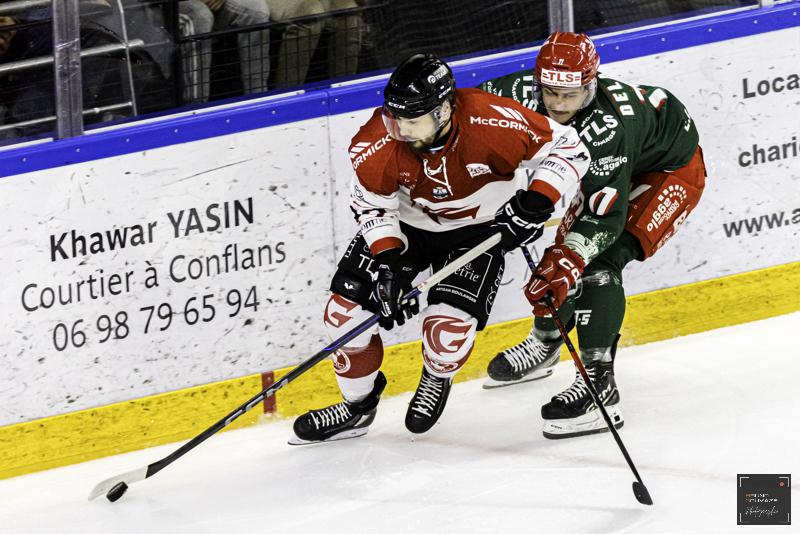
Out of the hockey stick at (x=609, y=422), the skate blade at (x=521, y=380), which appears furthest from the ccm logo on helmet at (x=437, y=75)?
the skate blade at (x=521, y=380)

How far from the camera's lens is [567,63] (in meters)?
3.53

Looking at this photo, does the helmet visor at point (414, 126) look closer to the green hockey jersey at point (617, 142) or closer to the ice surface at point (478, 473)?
the green hockey jersey at point (617, 142)

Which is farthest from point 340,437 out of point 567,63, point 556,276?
point 567,63

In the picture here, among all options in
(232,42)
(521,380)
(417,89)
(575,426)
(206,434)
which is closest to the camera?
(417,89)

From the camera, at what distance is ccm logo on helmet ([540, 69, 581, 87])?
11.6 ft

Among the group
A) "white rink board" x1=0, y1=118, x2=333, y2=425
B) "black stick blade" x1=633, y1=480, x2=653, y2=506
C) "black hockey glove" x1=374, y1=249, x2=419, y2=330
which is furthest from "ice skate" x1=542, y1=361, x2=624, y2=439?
"white rink board" x1=0, y1=118, x2=333, y2=425

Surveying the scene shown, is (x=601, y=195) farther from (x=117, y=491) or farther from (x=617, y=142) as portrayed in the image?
(x=117, y=491)

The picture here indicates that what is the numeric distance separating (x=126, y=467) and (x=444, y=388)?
3.12 feet

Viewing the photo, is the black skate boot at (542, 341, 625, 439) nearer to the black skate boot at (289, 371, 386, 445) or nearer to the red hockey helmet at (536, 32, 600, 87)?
the black skate boot at (289, 371, 386, 445)

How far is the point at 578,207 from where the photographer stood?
12.4 feet

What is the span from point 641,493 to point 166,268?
150 cm

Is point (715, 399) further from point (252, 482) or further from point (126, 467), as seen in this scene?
point (126, 467)

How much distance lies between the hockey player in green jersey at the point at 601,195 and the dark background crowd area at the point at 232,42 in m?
0.37

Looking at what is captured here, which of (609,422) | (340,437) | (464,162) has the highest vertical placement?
(464,162)
